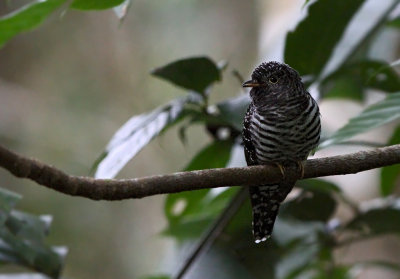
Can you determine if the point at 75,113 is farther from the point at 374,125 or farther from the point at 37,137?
the point at 374,125

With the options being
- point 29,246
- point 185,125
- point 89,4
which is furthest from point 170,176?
point 29,246

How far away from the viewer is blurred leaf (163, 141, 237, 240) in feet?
9.29

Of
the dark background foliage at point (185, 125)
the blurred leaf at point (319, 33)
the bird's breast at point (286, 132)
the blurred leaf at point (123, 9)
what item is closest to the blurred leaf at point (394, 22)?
the dark background foliage at point (185, 125)

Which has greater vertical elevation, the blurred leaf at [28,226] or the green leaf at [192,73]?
the green leaf at [192,73]

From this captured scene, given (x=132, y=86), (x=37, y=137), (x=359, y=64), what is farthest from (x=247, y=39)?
(x=359, y=64)

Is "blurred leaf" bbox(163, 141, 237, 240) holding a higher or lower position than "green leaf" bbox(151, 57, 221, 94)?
lower

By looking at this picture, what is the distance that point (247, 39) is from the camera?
27.5ft

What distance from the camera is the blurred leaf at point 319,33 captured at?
2699 millimetres

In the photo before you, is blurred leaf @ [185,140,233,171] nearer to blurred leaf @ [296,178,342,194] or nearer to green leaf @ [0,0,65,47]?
blurred leaf @ [296,178,342,194]

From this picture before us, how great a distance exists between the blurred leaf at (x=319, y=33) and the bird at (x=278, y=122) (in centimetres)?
22

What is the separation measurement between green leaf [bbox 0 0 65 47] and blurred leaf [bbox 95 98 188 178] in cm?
56

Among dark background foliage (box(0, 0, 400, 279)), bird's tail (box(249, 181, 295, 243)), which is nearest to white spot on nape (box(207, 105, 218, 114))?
dark background foliage (box(0, 0, 400, 279))

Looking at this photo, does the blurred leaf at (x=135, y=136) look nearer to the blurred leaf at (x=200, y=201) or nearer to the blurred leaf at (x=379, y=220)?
the blurred leaf at (x=200, y=201)

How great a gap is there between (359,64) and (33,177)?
73.6 inches
